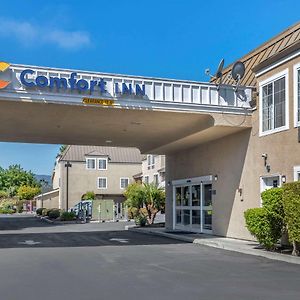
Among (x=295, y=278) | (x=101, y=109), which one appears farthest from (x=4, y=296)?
(x=101, y=109)

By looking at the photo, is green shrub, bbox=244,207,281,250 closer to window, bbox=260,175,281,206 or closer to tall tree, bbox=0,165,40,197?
window, bbox=260,175,281,206

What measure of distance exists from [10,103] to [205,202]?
10447mm

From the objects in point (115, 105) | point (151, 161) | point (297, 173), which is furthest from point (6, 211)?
point (297, 173)

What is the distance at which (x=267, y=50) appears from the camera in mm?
18922

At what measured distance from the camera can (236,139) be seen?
19.6 meters

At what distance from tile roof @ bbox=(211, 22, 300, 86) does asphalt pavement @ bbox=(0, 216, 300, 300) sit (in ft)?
24.5

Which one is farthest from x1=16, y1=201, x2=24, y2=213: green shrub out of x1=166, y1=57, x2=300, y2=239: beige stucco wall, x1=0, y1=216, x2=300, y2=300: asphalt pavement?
x1=0, y1=216, x2=300, y2=300: asphalt pavement

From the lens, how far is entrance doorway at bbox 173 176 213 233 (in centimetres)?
2227

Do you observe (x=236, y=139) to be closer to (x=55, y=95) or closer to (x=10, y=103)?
(x=55, y=95)

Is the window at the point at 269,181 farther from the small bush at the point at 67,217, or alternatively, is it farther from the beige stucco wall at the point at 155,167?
the beige stucco wall at the point at 155,167

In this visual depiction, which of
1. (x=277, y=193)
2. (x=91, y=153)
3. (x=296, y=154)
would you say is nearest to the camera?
(x=277, y=193)

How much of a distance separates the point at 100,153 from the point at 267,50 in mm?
42976

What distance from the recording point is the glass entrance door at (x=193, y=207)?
2229 cm

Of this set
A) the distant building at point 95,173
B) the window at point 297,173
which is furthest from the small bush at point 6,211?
the window at point 297,173
